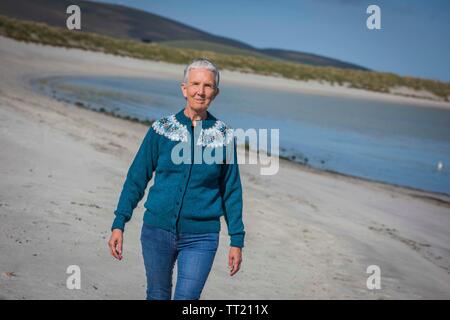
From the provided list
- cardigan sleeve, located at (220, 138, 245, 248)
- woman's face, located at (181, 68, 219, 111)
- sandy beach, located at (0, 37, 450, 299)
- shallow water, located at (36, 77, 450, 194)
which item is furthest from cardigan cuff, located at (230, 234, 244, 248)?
shallow water, located at (36, 77, 450, 194)

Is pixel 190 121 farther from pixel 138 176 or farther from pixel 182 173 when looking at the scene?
pixel 138 176

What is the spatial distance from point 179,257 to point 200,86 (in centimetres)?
97

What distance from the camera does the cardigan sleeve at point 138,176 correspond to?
3568mm

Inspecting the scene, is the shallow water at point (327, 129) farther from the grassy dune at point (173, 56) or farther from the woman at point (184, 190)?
the grassy dune at point (173, 56)

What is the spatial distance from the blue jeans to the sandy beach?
4.80 ft

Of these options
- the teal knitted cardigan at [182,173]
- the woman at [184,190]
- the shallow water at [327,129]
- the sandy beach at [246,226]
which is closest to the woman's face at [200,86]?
the woman at [184,190]

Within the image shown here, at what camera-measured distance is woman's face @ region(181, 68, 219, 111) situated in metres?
3.53

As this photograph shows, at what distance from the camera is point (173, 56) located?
60062mm

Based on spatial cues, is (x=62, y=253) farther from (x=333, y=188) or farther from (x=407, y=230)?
(x=333, y=188)

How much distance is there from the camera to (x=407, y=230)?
10.2 metres

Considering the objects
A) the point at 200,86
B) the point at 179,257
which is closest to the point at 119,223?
the point at 179,257

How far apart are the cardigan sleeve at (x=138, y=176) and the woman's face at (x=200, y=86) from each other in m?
0.29

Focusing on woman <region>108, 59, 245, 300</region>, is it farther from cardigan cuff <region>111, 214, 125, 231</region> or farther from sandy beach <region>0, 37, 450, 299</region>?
sandy beach <region>0, 37, 450, 299</region>

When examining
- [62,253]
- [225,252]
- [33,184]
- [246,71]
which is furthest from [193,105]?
[246,71]
